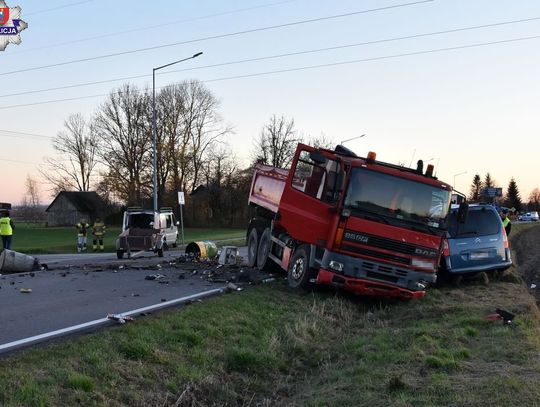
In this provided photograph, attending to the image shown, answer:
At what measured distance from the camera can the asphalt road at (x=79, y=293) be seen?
743cm

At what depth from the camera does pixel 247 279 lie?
12.3 meters

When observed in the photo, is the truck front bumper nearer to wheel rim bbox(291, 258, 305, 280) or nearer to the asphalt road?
wheel rim bbox(291, 258, 305, 280)

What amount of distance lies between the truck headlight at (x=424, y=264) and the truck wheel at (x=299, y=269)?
193cm

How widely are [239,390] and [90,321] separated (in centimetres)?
262

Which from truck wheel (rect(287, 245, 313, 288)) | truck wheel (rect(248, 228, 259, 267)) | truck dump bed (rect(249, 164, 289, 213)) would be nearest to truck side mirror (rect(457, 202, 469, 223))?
truck wheel (rect(287, 245, 313, 288))

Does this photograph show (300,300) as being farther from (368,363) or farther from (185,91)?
(185,91)

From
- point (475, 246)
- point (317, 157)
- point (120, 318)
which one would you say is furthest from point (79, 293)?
point (475, 246)

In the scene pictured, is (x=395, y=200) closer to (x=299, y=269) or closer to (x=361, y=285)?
(x=361, y=285)

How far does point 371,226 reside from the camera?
9.96 metres

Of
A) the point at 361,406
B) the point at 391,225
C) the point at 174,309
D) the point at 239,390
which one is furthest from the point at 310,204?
the point at 361,406

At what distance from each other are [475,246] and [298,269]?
4.44m

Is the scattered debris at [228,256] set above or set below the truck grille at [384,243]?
below

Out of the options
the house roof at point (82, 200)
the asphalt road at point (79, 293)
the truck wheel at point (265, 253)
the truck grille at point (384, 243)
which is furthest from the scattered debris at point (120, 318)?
the house roof at point (82, 200)

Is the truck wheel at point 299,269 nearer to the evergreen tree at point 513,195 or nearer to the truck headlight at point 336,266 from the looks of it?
the truck headlight at point 336,266
